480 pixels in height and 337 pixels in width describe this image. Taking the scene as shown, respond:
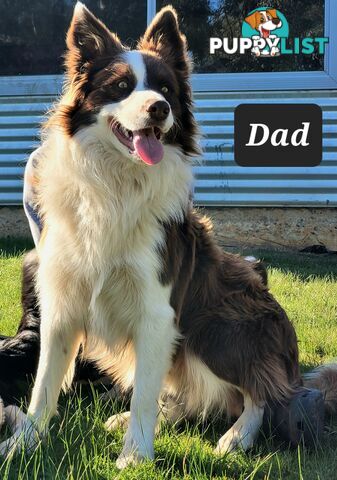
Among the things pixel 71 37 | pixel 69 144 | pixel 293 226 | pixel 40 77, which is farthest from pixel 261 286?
pixel 40 77

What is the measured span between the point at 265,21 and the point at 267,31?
0.15 m

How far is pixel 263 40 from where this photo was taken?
24.8 ft

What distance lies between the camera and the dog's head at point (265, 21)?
7.55 meters

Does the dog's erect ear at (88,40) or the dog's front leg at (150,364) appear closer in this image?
the dog's front leg at (150,364)

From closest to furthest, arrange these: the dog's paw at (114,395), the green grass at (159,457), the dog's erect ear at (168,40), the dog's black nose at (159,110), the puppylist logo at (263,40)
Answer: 1. the green grass at (159,457)
2. the dog's black nose at (159,110)
3. the dog's erect ear at (168,40)
4. the dog's paw at (114,395)
5. the puppylist logo at (263,40)

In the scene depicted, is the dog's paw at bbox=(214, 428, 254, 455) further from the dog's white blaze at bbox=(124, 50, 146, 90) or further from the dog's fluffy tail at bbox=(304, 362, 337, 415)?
the dog's white blaze at bbox=(124, 50, 146, 90)

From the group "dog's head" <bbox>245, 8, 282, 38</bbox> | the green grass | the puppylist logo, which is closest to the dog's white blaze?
the green grass

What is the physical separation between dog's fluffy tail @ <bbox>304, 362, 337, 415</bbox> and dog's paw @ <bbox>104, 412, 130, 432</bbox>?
881 mm

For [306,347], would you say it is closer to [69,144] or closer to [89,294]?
[89,294]

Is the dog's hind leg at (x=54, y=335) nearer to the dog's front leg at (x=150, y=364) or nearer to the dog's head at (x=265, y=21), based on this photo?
the dog's front leg at (x=150, y=364)

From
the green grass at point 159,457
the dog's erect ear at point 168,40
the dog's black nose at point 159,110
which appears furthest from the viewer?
the dog's erect ear at point 168,40

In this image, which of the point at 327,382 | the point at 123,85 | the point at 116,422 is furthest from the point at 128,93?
the point at 327,382

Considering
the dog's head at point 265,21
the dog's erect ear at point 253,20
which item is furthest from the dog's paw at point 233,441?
the dog's erect ear at point 253,20

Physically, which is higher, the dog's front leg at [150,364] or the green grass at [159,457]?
the dog's front leg at [150,364]
